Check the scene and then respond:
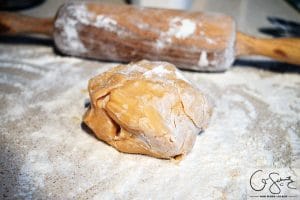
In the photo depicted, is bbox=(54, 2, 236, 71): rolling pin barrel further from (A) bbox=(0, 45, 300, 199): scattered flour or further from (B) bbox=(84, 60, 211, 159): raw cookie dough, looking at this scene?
(B) bbox=(84, 60, 211, 159): raw cookie dough

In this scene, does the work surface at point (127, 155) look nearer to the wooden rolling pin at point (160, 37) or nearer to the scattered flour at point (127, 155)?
the scattered flour at point (127, 155)

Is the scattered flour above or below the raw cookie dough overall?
below

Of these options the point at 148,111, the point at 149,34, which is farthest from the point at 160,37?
the point at 148,111

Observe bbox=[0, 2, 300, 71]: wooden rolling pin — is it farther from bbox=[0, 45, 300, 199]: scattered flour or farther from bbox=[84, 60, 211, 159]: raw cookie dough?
bbox=[84, 60, 211, 159]: raw cookie dough

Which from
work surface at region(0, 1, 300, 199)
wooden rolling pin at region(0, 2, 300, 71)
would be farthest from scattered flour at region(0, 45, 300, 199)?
wooden rolling pin at region(0, 2, 300, 71)

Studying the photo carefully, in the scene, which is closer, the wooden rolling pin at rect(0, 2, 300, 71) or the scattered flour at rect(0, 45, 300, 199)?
the scattered flour at rect(0, 45, 300, 199)

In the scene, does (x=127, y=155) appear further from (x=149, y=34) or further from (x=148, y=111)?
(x=149, y=34)
